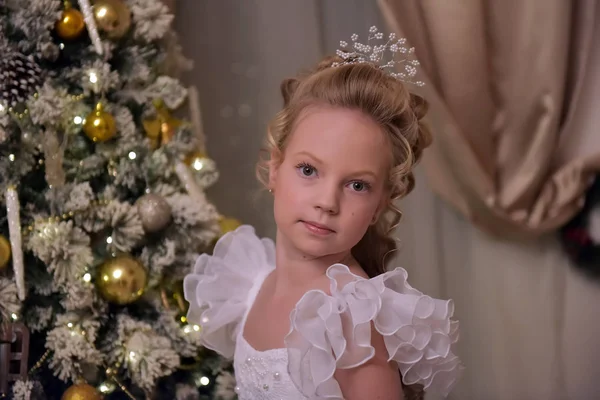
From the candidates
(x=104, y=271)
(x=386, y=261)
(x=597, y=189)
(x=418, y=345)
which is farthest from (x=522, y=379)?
(x=104, y=271)

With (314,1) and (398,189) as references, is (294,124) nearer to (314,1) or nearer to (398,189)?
(398,189)

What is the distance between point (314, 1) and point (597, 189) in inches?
34.9

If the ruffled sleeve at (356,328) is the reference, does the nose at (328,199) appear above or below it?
above

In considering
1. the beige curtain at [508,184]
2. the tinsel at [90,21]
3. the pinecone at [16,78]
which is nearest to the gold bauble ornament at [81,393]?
the pinecone at [16,78]

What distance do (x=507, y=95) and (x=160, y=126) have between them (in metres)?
0.85

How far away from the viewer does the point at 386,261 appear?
1.07 meters

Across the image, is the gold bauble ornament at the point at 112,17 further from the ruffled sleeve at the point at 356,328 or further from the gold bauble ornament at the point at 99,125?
the ruffled sleeve at the point at 356,328

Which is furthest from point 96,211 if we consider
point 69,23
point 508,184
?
point 508,184

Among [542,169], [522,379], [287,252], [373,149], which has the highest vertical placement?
[373,149]

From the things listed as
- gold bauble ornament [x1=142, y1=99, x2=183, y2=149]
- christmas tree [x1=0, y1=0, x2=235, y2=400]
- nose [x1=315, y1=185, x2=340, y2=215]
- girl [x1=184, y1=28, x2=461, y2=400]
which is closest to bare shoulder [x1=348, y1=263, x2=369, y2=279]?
girl [x1=184, y1=28, x2=461, y2=400]

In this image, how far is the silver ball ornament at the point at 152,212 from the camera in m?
1.10

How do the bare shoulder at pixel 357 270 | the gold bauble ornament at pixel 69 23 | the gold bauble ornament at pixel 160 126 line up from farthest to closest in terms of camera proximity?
the gold bauble ornament at pixel 160 126 → the gold bauble ornament at pixel 69 23 → the bare shoulder at pixel 357 270

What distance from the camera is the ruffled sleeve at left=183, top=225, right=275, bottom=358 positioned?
3.66ft

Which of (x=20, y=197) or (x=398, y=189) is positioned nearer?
(x=398, y=189)
